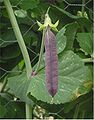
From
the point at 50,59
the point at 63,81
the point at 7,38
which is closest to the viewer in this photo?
the point at 50,59

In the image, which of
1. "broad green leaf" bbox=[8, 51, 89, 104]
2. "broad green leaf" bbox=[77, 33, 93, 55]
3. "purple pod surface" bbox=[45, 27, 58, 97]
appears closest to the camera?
"purple pod surface" bbox=[45, 27, 58, 97]

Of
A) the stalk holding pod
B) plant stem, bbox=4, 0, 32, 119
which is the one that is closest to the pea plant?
plant stem, bbox=4, 0, 32, 119

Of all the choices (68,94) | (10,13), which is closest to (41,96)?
(68,94)

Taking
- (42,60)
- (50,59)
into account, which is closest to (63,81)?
(42,60)

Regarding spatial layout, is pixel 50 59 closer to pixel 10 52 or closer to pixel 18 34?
pixel 18 34

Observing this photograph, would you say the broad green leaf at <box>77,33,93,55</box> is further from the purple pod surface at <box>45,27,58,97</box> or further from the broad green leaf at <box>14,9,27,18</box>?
the purple pod surface at <box>45,27,58,97</box>

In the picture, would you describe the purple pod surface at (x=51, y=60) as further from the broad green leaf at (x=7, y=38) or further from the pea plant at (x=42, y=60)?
the broad green leaf at (x=7, y=38)
